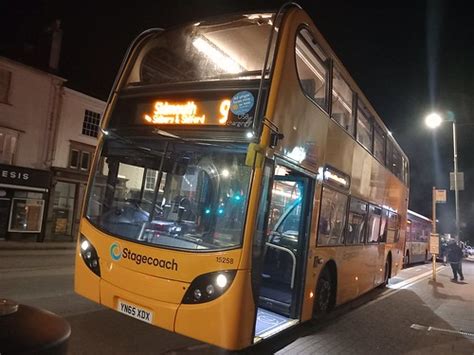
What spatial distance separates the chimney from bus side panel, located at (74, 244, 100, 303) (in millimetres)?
18533

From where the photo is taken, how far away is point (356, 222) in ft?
28.8

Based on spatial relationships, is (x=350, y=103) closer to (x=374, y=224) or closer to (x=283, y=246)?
(x=283, y=246)

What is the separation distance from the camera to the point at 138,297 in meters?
5.00

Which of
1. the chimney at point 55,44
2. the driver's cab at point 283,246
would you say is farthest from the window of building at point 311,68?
the chimney at point 55,44

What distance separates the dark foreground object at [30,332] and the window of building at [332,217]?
4841mm

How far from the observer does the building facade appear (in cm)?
1956

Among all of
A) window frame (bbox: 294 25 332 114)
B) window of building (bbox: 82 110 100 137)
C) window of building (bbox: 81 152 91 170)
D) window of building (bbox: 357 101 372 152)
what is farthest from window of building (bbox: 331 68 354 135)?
window of building (bbox: 82 110 100 137)

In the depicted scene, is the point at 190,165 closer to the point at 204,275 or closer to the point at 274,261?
the point at 204,275

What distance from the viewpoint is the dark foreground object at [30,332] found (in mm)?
2121

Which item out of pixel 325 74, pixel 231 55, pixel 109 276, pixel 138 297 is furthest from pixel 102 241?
pixel 325 74

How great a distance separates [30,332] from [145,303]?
271 cm

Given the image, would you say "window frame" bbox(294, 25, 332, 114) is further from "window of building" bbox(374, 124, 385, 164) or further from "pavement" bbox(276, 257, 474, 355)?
"window of building" bbox(374, 124, 385, 164)

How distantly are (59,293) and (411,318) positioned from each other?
270 inches

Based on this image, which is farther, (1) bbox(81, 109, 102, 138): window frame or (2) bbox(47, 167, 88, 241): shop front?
(1) bbox(81, 109, 102, 138): window frame
